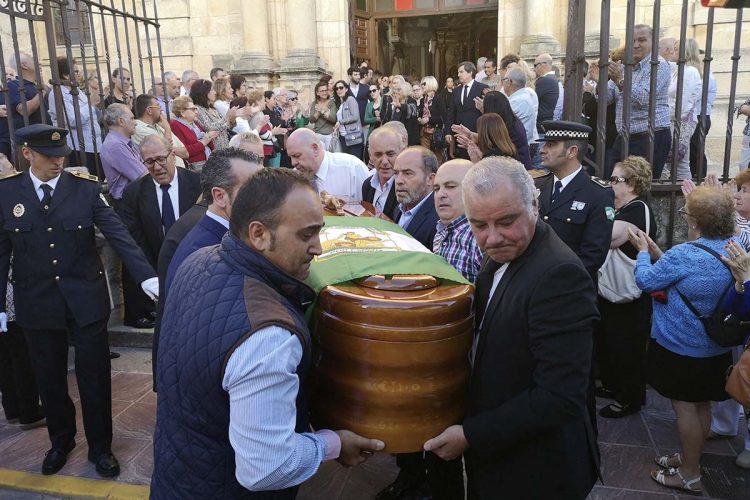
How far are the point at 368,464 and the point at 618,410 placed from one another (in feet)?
6.12

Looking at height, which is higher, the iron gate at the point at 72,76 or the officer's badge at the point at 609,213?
the iron gate at the point at 72,76

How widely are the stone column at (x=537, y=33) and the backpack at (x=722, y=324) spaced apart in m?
9.05

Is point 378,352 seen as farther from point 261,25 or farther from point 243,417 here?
point 261,25

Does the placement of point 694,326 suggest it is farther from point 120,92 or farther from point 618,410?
point 120,92

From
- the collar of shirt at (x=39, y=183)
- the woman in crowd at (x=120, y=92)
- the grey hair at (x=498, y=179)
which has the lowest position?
the collar of shirt at (x=39, y=183)

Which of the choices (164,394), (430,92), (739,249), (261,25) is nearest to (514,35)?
(430,92)

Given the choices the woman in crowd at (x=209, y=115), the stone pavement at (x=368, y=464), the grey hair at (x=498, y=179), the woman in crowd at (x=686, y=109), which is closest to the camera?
the grey hair at (x=498, y=179)

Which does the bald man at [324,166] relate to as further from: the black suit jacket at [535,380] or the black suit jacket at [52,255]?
the black suit jacket at [535,380]

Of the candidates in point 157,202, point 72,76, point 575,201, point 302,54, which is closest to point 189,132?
point 72,76

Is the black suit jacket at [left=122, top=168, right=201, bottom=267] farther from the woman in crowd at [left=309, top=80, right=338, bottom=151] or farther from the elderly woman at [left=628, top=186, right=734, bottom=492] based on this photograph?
the woman in crowd at [left=309, top=80, right=338, bottom=151]

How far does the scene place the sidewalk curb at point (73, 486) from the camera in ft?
11.6

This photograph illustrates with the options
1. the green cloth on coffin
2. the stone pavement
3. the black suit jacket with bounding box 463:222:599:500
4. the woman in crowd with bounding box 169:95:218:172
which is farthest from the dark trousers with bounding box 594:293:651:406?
the woman in crowd with bounding box 169:95:218:172

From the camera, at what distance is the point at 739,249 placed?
10.2ft

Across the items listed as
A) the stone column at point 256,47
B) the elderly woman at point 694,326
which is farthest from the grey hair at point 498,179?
the stone column at point 256,47
